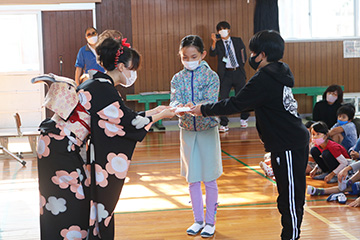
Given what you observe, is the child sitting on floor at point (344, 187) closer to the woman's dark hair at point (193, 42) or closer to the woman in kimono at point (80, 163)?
the woman's dark hair at point (193, 42)

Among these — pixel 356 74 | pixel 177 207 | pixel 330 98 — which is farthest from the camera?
pixel 356 74

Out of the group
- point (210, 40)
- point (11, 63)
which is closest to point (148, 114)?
point (210, 40)

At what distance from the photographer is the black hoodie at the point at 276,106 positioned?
2.41 metres

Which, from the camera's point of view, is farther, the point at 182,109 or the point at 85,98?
the point at 182,109

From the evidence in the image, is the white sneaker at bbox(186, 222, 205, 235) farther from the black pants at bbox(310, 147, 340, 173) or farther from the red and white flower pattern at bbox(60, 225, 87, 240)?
the black pants at bbox(310, 147, 340, 173)

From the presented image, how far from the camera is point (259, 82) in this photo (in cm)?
242

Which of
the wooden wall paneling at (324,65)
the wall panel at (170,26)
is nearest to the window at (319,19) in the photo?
the wooden wall paneling at (324,65)

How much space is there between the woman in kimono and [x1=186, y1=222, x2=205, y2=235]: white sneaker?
77 centimetres

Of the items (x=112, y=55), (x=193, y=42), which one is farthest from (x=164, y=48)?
(x=112, y=55)

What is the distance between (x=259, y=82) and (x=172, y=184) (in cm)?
215

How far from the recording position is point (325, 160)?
429cm

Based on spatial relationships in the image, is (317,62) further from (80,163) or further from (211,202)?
(80,163)

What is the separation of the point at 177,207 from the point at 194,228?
0.62m

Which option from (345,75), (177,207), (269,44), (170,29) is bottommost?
(177,207)
